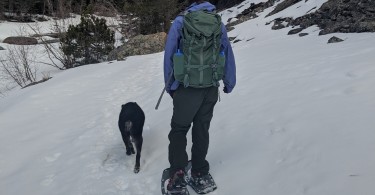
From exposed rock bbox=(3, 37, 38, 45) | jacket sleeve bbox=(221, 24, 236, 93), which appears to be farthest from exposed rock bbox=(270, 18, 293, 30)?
exposed rock bbox=(3, 37, 38, 45)

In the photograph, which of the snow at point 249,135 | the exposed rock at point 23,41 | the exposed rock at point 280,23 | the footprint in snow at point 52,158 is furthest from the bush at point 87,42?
the footprint in snow at point 52,158

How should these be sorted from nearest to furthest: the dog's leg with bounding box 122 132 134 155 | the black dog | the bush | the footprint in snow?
the black dog, the dog's leg with bounding box 122 132 134 155, the footprint in snow, the bush

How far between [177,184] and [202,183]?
0.85ft

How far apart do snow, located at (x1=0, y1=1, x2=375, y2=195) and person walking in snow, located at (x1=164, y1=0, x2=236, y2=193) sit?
0.56 m

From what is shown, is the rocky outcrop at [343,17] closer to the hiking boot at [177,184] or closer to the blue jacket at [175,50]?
the blue jacket at [175,50]

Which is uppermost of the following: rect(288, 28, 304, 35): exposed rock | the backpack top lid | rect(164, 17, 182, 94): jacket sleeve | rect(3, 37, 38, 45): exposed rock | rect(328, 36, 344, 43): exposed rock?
the backpack top lid

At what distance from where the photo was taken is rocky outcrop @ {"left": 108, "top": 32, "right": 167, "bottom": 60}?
16.3 m

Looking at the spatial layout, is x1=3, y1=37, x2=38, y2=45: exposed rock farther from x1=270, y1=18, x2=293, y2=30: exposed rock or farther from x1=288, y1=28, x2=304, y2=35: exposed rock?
x1=288, y1=28, x2=304, y2=35: exposed rock

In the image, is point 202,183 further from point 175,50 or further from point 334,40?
point 334,40

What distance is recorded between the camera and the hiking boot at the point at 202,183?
11.5 feet

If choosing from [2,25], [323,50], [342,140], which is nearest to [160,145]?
[342,140]

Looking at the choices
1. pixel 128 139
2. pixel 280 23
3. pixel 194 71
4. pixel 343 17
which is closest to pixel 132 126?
pixel 128 139

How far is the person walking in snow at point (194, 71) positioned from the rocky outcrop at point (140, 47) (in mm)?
12890

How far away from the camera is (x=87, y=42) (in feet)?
53.5
